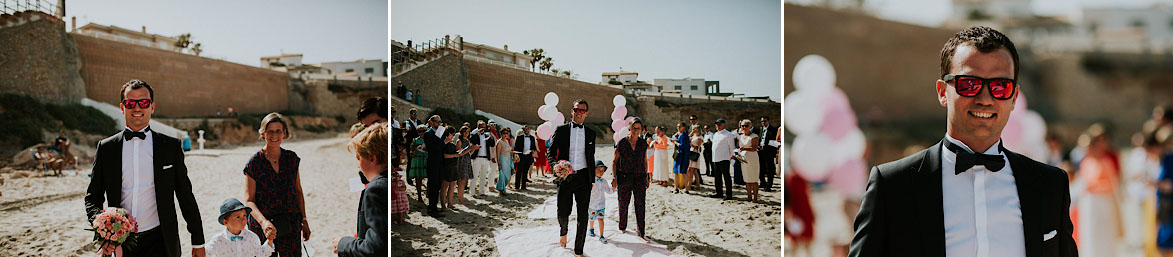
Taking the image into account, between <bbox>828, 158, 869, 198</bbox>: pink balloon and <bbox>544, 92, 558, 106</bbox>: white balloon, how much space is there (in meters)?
2.37

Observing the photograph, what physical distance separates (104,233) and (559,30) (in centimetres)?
320

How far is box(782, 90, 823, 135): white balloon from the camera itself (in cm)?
510

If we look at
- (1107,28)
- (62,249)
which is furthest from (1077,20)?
(62,249)

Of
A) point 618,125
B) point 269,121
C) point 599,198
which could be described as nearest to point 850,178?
point 618,125

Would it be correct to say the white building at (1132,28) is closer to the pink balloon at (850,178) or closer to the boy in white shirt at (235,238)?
the pink balloon at (850,178)

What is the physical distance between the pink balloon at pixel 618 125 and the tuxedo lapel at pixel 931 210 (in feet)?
9.04

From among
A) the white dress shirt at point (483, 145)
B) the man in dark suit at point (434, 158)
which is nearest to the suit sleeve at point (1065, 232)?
the white dress shirt at point (483, 145)

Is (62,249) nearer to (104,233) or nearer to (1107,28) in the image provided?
(104,233)

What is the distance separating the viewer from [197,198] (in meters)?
4.00

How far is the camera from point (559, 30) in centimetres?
488

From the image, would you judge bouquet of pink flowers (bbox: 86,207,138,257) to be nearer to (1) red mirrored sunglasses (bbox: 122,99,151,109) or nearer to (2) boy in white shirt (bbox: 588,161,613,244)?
(1) red mirrored sunglasses (bbox: 122,99,151,109)

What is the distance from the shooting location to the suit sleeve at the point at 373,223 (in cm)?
244

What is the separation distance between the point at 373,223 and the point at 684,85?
321cm

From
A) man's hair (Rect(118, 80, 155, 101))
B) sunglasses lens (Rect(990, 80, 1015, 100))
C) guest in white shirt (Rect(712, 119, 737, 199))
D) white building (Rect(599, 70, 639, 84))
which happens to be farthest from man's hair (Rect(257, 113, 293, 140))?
sunglasses lens (Rect(990, 80, 1015, 100))
